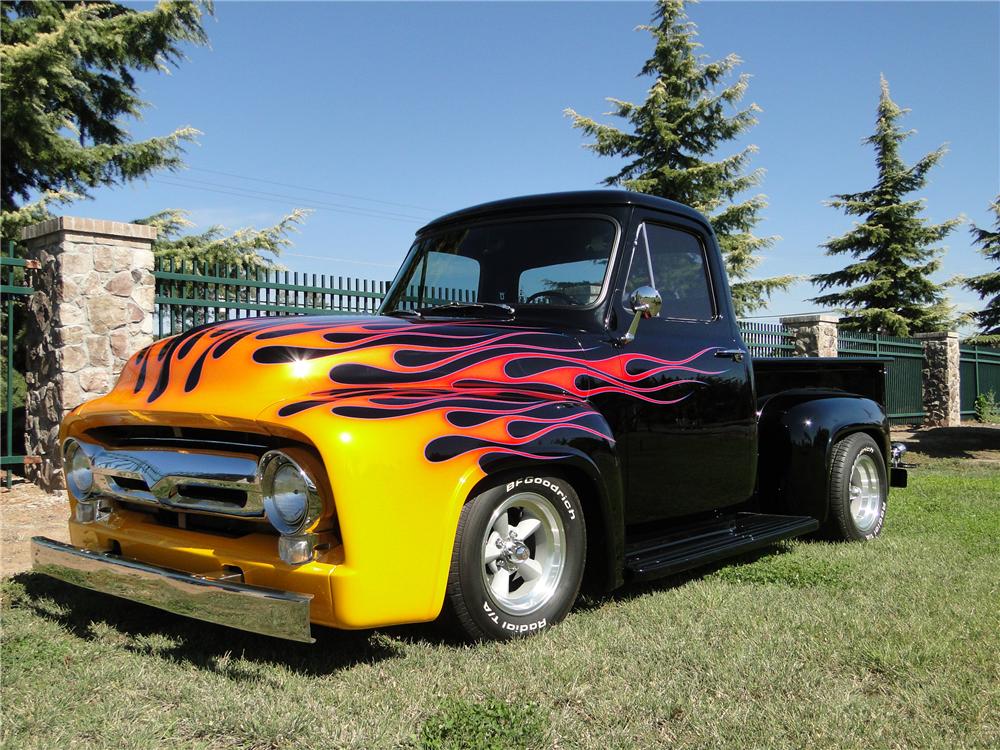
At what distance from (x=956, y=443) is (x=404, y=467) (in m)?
14.6

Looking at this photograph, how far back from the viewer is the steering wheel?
4.25m

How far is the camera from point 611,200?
4.39 m

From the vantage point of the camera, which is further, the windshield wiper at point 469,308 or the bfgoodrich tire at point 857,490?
the bfgoodrich tire at point 857,490

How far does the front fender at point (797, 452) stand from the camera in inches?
216

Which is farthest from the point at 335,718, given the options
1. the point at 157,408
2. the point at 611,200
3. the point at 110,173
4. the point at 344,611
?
the point at 110,173

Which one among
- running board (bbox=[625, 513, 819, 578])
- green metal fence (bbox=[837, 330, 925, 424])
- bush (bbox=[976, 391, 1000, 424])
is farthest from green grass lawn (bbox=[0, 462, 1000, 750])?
bush (bbox=[976, 391, 1000, 424])

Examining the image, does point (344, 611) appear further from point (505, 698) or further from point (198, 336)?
point (198, 336)

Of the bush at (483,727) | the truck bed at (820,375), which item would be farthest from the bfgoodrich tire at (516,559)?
the truck bed at (820,375)

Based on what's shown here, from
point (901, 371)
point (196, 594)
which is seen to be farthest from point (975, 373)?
point (196, 594)

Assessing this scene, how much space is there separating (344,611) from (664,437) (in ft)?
6.65

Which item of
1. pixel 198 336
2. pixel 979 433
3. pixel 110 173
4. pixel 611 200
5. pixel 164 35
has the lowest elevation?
pixel 979 433

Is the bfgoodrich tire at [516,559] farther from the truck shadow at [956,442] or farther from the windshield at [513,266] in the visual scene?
the truck shadow at [956,442]

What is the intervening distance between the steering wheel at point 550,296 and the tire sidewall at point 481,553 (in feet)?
3.30

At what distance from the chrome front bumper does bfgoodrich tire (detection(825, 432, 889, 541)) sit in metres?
3.98
